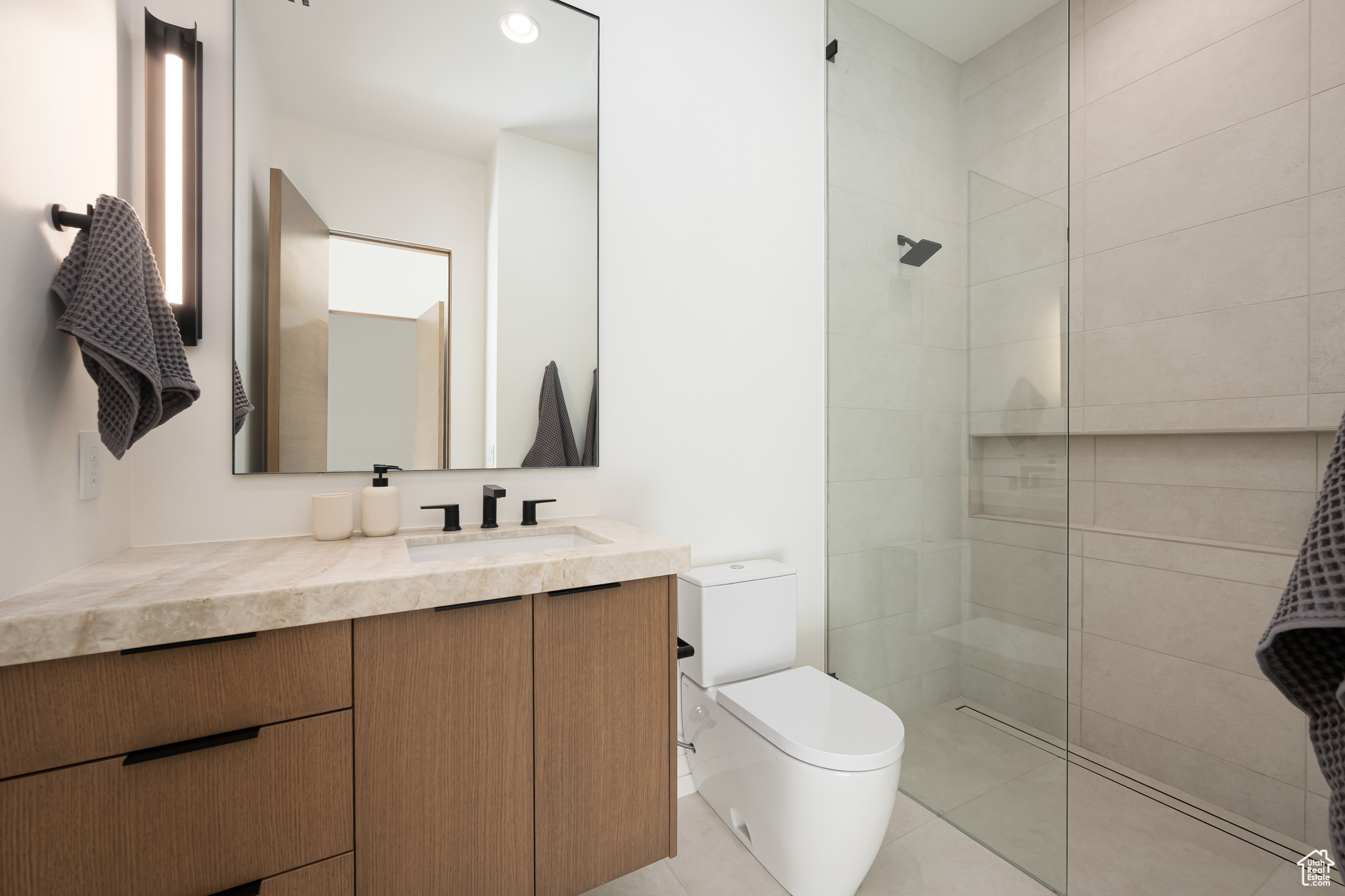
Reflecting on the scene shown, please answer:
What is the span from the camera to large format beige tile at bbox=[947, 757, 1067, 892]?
1.41 m

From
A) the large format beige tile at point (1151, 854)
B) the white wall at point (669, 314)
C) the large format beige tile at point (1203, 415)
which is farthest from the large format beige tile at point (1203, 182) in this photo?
the large format beige tile at point (1151, 854)

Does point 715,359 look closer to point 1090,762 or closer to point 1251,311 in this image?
point 1251,311

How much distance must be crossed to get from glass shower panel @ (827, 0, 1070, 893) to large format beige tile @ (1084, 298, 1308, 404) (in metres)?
0.75

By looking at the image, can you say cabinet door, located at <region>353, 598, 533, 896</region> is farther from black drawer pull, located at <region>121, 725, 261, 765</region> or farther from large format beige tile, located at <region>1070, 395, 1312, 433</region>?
large format beige tile, located at <region>1070, 395, 1312, 433</region>

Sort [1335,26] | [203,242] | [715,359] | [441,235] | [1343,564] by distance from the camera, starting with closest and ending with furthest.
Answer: [1343,564] → [203,242] → [441,235] → [1335,26] → [715,359]

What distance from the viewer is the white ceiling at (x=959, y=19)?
1.78 meters

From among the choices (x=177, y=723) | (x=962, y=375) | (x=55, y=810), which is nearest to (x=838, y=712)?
(x=962, y=375)

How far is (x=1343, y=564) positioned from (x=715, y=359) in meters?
1.50

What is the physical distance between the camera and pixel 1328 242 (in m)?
1.58

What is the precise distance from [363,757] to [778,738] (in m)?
0.90

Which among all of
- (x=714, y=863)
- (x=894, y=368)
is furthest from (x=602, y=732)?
(x=894, y=368)

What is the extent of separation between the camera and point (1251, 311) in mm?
1720

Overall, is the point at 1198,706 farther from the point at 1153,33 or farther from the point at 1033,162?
the point at 1153,33

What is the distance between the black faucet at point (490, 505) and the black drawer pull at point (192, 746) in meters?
0.65
